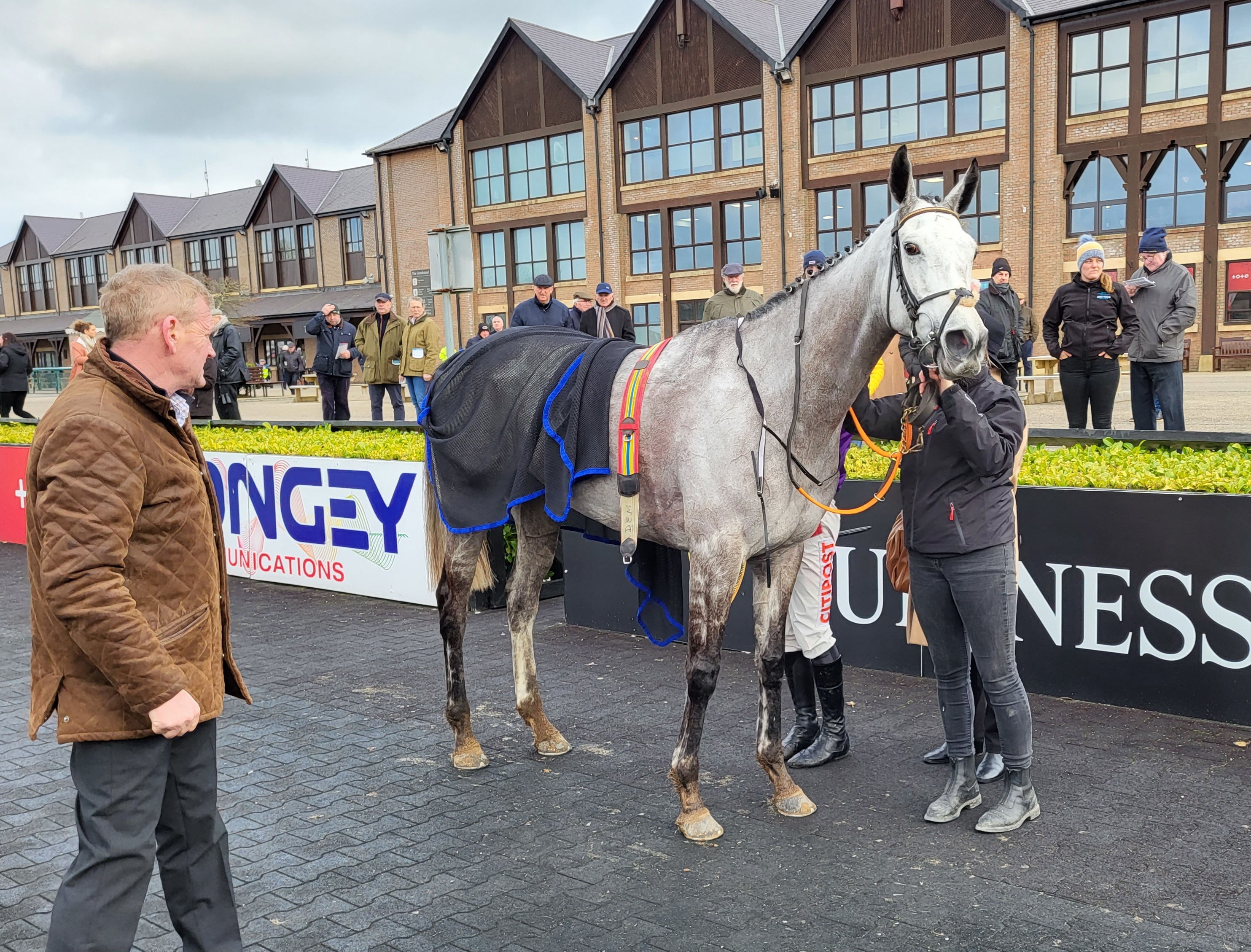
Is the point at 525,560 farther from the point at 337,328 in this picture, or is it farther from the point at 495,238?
the point at 495,238

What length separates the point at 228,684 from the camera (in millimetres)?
3074

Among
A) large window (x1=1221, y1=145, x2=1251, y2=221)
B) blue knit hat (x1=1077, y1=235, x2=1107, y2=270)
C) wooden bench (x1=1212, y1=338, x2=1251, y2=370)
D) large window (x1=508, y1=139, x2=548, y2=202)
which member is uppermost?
large window (x1=508, y1=139, x2=548, y2=202)

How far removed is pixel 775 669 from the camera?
14.8ft

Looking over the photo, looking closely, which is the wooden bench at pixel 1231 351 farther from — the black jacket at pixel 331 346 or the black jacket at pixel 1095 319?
the black jacket at pixel 331 346

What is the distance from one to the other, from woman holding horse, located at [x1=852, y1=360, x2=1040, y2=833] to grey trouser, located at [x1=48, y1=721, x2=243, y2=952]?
2.70m

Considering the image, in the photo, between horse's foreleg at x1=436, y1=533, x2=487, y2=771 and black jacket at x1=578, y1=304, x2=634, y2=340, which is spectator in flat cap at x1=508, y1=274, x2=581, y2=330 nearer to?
black jacket at x1=578, y1=304, x2=634, y2=340

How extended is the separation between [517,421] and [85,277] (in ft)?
205

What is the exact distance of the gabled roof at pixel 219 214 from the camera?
5212 cm

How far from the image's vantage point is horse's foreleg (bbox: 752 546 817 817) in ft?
14.4

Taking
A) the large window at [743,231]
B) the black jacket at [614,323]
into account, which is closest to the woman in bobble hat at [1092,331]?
the black jacket at [614,323]

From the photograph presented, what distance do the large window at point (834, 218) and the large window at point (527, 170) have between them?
1089cm

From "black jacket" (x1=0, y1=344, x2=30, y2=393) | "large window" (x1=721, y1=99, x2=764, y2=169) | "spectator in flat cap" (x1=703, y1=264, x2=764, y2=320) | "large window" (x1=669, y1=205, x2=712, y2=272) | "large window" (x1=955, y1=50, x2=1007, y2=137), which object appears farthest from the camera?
"large window" (x1=669, y1=205, x2=712, y2=272)

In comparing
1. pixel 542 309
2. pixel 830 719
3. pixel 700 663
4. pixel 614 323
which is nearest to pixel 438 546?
pixel 700 663

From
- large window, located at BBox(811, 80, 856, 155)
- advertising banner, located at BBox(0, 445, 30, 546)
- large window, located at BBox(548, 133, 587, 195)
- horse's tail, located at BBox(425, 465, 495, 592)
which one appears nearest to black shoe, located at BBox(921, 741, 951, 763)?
horse's tail, located at BBox(425, 465, 495, 592)
